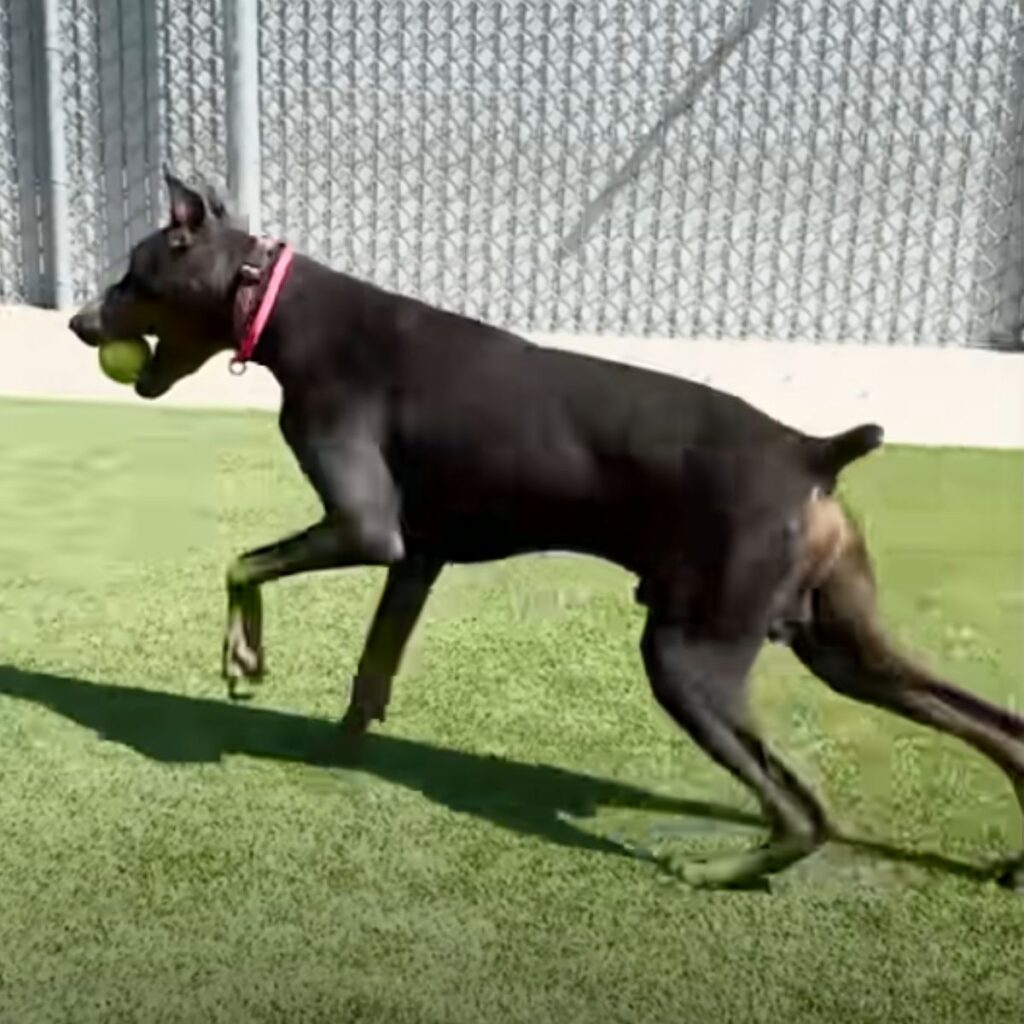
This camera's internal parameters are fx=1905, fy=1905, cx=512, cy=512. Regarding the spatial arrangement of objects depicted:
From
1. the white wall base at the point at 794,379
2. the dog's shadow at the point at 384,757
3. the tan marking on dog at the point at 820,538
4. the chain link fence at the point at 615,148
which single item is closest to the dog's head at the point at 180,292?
the dog's shadow at the point at 384,757

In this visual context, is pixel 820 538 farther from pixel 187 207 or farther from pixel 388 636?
pixel 187 207

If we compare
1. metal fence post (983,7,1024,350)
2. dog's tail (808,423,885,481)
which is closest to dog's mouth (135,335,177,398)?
dog's tail (808,423,885,481)

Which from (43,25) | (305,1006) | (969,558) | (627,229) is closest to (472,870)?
(305,1006)

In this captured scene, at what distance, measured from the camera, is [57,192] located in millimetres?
8680

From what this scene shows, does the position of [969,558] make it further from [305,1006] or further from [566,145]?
[566,145]

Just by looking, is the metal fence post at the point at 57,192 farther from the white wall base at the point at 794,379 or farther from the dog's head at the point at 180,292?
the dog's head at the point at 180,292

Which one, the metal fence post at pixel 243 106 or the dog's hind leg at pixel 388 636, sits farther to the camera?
the metal fence post at pixel 243 106

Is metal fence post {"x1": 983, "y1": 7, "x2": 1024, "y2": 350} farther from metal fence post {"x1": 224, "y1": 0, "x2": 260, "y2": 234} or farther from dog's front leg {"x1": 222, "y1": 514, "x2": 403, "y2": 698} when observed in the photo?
dog's front leg {"x1": 222, "y1": 514, "x2": 403, "y2": 698}

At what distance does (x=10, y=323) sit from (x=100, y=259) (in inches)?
23.5

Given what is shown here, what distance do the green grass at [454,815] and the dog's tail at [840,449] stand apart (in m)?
0.62

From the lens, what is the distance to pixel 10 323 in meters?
8.32

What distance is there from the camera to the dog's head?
355 cm

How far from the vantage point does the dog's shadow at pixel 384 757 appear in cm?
352

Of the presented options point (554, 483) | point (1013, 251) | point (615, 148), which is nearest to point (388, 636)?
point (554, 483)
